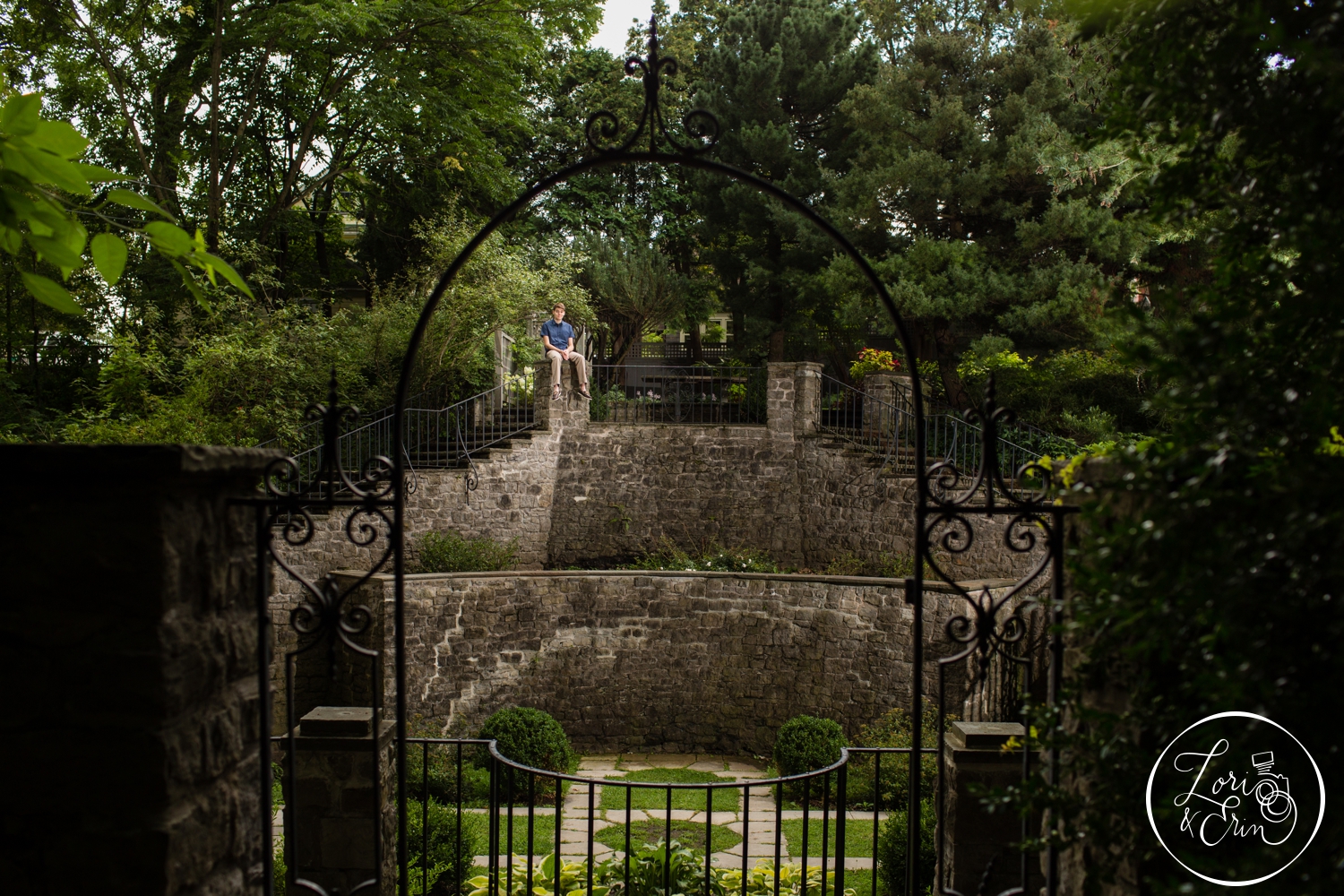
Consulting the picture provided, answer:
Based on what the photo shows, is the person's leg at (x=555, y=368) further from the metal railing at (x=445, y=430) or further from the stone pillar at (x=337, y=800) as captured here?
the stone pillar at (x=337, y=800)

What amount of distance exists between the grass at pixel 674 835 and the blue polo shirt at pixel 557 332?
7.52 metres

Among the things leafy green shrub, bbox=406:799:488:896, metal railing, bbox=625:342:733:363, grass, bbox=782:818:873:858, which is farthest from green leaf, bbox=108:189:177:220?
metal railing, bbox=625:342:733:363

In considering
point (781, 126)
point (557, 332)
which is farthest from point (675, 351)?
point (557, 332)

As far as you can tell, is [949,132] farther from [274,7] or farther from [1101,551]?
[1101,551]

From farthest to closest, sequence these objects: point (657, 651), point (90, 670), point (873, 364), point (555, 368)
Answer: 1. point (873, 364)
2. point (555, 368)
3. point (657, 651)
4. point (90, 670)

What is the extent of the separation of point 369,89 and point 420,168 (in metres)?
2.18

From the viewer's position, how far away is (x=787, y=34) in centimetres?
1673

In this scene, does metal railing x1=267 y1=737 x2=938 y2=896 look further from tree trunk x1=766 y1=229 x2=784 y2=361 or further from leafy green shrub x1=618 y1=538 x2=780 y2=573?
tree trunk x1=766 y1=229 x2=784 y2=361

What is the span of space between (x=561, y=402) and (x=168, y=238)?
11.1 meters

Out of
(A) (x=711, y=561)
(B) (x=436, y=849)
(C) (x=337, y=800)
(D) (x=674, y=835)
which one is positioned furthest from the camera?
(A) (x=711, y=561)

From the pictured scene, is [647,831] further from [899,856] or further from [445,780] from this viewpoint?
[899,856]

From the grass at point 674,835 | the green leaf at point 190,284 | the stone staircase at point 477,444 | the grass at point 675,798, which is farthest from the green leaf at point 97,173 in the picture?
the stone staircase at point 477,444

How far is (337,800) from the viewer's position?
13.0ft

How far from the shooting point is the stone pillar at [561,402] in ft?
42.7
